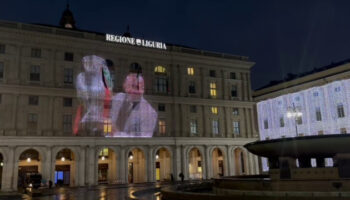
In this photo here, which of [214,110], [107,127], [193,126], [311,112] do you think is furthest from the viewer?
[311,112]

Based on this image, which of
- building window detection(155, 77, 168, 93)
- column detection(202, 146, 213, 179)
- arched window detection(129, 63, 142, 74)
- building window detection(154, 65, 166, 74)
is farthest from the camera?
column detection(202, 146, 213, 179)

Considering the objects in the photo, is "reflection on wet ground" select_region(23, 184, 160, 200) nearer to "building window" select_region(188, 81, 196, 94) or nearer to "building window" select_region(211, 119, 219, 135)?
"building window" select_region(211, 119, 219, 135)

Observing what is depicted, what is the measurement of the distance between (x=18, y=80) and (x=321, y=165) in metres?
34.7

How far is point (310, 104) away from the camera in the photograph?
5575 centimetres

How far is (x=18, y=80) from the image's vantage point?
4056 cm

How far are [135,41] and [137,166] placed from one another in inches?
717

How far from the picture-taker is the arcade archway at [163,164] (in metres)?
49.5

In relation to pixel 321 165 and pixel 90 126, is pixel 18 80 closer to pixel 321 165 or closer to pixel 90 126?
pixel 90 126

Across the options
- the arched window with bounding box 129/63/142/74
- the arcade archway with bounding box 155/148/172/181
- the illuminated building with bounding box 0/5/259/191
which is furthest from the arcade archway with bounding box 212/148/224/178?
the arched window with bounding box 129/63/142/74

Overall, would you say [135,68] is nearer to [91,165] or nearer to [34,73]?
[34,73]

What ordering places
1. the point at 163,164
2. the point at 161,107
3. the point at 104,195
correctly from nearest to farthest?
the point at 104,195
the point at 161,107
the point at 163,164

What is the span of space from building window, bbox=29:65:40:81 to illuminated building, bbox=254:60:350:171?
3347 centimetres

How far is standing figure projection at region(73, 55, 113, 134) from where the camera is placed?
4316cm

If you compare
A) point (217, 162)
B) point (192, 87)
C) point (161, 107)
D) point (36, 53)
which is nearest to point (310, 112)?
point (217, 162)
